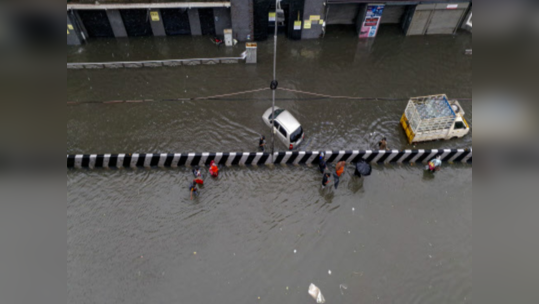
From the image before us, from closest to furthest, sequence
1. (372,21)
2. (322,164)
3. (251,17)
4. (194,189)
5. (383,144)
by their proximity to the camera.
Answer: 1. (194,189)
2. (322,164)
3. (383,144)
4. (251,17)
5. (372,21)

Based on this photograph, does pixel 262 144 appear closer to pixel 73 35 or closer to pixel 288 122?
pixel 288 122

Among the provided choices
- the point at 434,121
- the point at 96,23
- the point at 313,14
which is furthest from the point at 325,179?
the point at 96,23

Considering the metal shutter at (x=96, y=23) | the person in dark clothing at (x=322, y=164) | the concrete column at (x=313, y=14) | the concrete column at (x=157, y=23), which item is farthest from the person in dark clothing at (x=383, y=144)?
the metal shutter at (x=96, y=23)

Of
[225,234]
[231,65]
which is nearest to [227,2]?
[231,65]

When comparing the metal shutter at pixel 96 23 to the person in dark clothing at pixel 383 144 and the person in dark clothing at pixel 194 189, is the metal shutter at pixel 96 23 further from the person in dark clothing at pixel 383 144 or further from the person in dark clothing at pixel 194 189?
the person in dark clothing at pixel 383 144

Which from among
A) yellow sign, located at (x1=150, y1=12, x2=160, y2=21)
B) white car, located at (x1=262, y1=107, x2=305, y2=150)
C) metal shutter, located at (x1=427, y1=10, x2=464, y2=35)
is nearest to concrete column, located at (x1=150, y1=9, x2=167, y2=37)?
yellow sign, located at (x1=150, y1=12, x2=160, y2=21)

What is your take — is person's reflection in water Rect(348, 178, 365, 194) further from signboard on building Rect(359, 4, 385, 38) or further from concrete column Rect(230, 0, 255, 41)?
Result: concrete column Rect(230, 0, 255, 41)
